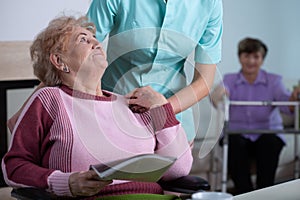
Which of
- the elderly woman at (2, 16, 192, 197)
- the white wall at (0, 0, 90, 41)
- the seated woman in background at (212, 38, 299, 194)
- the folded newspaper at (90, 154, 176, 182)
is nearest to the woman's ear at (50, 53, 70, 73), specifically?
the elderly woman at (2, 16, 192, 197)

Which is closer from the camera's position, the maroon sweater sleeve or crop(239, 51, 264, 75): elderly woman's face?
the maroon sweater sleeve

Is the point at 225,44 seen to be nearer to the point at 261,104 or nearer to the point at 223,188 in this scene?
the point at 261,104

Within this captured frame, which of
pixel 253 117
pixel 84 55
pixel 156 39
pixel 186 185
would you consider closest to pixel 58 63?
pixel 84 55

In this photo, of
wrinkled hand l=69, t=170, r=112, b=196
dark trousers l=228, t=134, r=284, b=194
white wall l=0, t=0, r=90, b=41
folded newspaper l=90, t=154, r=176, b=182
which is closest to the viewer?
folded newspaper l=90, t=154, r=176, b=182

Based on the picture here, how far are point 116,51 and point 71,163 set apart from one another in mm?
500

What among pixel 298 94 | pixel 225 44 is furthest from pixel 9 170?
pixel 225 44

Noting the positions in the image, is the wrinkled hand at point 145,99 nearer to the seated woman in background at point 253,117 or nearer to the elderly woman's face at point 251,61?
the seated woman in background at point 253,117

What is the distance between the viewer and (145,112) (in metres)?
1.96

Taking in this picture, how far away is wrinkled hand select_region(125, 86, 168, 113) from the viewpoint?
74.3 inches

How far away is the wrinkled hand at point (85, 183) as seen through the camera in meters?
1.64

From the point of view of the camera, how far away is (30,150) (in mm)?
1807

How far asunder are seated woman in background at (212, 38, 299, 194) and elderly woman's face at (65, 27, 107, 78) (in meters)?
2.33

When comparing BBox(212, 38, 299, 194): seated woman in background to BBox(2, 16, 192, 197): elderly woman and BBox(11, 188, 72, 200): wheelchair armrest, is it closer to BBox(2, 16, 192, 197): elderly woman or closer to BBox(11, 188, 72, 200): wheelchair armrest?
BBox(2, 16, 192, 197): elderly woman

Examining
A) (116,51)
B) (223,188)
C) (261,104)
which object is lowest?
(223,188)
